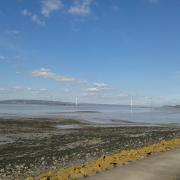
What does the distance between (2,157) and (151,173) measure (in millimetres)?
9326

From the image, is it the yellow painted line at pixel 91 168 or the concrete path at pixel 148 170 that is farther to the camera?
the yellow painted line at pixel 91 168

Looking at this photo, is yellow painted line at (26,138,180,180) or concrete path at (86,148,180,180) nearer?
concrete path at (86,148,180,180)

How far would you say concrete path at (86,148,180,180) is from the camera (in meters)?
9.92

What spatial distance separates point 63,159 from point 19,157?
8.07 ft

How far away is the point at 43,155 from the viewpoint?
17.7 meters

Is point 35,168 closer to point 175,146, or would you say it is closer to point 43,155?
point 43,155

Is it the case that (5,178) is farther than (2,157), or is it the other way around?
(2,157)

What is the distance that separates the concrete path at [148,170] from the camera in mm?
9922

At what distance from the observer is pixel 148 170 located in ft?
35.5

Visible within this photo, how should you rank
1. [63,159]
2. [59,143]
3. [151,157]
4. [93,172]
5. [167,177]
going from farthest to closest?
[59,143]
[63,159]
[151,157]
[93,172]
[167,177]

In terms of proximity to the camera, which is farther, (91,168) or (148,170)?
(91,168)

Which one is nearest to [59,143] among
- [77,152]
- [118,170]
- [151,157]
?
[77,152]

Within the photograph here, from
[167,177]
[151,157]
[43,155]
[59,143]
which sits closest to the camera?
[167,177]

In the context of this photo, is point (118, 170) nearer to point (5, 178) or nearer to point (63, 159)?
point (5, 178)
